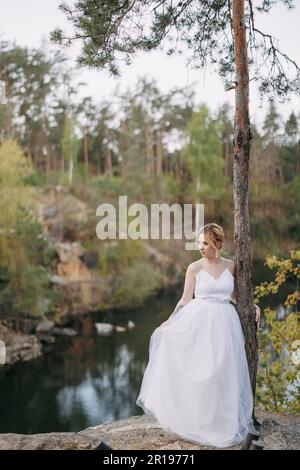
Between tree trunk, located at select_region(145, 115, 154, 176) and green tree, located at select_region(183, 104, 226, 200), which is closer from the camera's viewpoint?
green tree, located at select_region(183, 104, 226, 200)

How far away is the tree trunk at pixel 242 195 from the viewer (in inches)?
201

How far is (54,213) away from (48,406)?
15.6 m

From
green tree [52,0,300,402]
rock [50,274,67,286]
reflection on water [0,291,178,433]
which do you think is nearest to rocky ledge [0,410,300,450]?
green tree [52,0,300,402]

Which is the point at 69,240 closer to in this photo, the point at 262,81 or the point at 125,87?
the point at 125,87

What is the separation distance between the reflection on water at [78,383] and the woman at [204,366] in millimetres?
8938

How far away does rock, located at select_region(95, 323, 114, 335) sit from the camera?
20.8 m

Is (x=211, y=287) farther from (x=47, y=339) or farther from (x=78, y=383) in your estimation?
(x=47, y=339)

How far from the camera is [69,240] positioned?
27828 millimetres

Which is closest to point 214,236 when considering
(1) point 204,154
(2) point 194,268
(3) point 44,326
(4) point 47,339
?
(2) point 194,268

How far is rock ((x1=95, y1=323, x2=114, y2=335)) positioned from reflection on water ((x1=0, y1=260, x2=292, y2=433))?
10.1 inches

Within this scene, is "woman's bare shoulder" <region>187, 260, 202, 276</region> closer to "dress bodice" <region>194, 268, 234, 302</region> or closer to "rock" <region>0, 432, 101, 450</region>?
"dress bodice" <region>194, 268, 234, 302</region>

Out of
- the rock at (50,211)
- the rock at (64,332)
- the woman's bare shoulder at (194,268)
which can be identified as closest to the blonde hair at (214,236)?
the woman's bare shoulder at (194,268)

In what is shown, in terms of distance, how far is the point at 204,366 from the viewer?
460 cm
